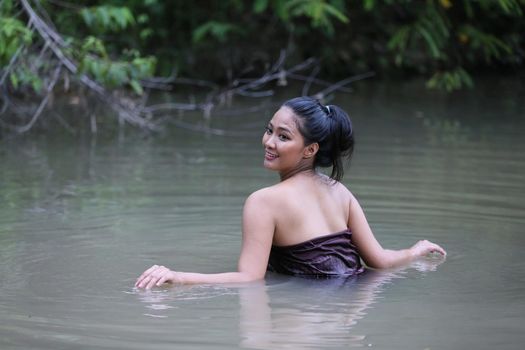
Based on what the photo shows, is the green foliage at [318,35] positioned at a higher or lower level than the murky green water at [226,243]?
higher

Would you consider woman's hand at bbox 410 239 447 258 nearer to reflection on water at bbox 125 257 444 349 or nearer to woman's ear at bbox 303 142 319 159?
reflection on water at bbox 125 257 444 349

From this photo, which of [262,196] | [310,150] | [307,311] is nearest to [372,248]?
[310,150]

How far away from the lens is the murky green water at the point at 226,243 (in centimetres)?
417

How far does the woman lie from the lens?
15.9ft

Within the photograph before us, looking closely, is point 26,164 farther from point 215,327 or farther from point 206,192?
point 215,327

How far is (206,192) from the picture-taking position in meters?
7.66

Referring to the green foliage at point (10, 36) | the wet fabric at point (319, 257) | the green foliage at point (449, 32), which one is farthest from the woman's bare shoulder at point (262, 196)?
the green foliage at point (449, 32)

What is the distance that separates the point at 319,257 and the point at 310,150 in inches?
21.2

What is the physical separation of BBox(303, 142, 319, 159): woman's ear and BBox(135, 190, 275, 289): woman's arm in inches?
12.2

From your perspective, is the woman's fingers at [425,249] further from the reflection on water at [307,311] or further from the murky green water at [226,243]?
the reflection on water at [307,311]

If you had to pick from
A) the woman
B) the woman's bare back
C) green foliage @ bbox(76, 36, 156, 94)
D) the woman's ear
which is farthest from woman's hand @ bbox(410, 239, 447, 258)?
green foliage @ bbox(76, 36, 156, 94)

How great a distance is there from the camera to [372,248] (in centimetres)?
530

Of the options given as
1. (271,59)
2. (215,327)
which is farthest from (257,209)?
(271,59)

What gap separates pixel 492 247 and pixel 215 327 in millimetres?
2291
